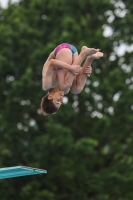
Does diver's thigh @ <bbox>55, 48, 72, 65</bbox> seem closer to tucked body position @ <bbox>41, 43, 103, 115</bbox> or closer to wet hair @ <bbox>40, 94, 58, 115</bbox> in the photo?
tucked body position @ <bbox>41, 43, 103, 115</bbox>

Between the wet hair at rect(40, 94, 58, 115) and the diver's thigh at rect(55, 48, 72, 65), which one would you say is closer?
the wet hair at rect(40, 94, 58, 115)

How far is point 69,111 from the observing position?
19.2 meters

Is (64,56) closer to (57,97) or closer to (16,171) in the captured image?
(57,97)

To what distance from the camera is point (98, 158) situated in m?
20.4

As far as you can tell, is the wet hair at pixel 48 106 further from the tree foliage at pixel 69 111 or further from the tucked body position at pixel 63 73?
the tree foliage at pixel 69 111

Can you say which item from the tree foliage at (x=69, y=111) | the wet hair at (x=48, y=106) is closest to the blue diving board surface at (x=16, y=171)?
the wet hair at (x=48, y=106)

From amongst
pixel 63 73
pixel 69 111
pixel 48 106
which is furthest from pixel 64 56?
pixel 69 111

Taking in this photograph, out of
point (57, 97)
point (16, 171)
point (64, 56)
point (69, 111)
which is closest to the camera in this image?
point (16, 171)

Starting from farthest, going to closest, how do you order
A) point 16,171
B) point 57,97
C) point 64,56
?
point 64,56 → point 57,97 → point 16,171

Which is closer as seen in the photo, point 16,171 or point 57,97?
point 16,171

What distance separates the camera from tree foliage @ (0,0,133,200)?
18922 mm

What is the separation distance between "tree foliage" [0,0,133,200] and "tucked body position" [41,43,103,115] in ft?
27.5

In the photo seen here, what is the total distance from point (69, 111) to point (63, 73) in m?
9.30

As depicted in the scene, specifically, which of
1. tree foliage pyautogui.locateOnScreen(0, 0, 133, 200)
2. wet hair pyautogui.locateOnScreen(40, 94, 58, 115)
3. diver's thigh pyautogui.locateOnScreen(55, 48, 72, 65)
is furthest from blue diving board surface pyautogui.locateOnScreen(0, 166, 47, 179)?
tree foliage pyautogui.locateOnScreen(0, 0, 133, 200)
